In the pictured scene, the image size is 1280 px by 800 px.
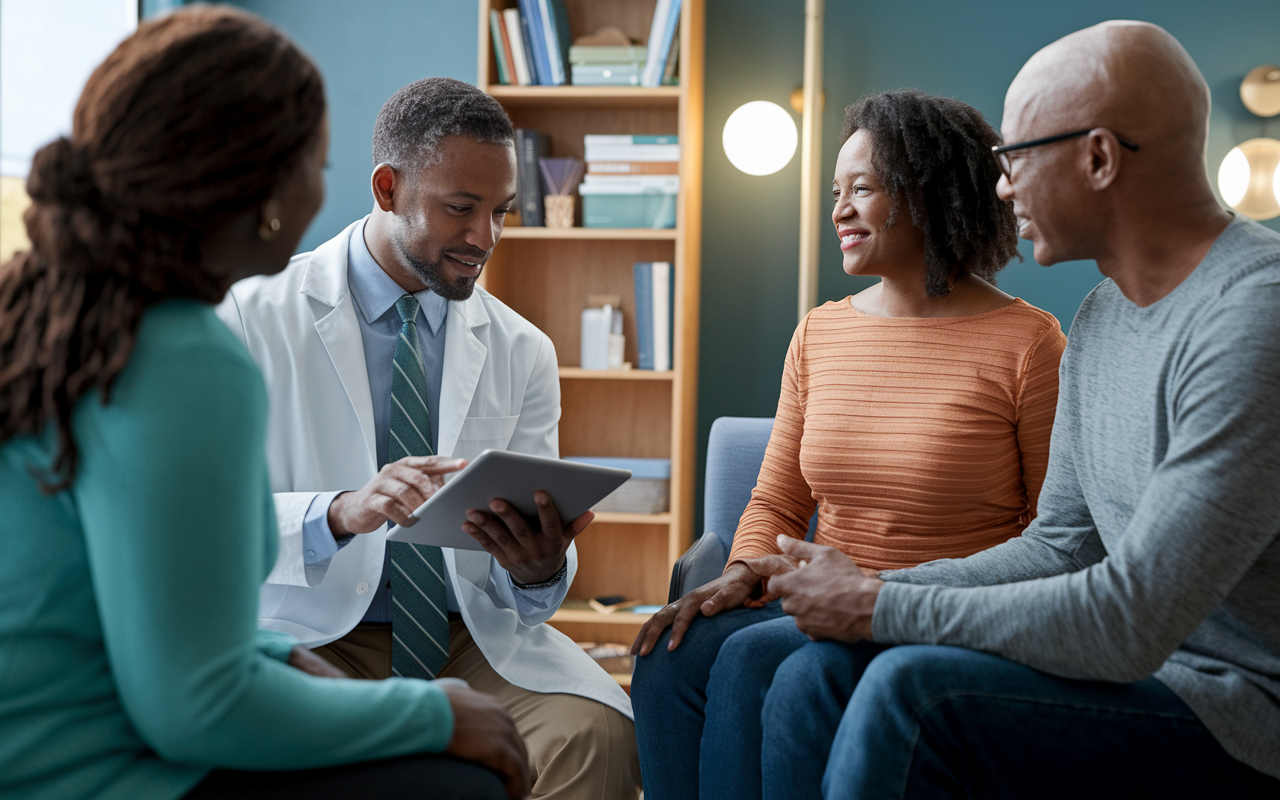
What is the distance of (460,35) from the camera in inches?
123

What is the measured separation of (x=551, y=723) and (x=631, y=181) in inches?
69.7

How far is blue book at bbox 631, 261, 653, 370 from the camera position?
2.82 metres

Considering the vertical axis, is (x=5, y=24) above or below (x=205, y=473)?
above

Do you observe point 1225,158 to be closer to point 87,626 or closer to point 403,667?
point 403,667

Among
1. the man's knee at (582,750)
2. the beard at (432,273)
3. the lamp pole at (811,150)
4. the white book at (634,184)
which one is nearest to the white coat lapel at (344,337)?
the beard at (432,273)

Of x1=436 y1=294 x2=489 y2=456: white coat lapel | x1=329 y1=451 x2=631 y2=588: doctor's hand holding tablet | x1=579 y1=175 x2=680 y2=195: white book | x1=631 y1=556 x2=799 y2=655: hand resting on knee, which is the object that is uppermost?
x1=579 y1=175 x2=680 y2=195: white book

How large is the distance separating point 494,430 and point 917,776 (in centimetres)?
94

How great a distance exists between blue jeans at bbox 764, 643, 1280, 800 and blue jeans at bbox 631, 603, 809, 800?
0.22 metres

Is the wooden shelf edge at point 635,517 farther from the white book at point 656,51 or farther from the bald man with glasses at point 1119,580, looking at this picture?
the bald man with glasses at point 1119,580

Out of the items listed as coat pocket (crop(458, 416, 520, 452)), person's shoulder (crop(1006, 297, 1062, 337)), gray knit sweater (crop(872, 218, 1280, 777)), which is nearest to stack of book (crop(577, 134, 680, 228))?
coat pocket (crop(458, 416, 520, 452))

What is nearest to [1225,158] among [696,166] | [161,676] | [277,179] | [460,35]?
[696,166]

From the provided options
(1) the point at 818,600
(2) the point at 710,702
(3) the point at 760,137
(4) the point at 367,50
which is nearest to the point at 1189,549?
(1) the point at 818,600

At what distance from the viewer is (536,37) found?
8.95ft

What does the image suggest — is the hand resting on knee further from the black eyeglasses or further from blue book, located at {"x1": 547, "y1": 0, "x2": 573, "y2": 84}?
blue book, located at {"x1": 547, "y1": 0, "x2": 573, "y2": 84}
